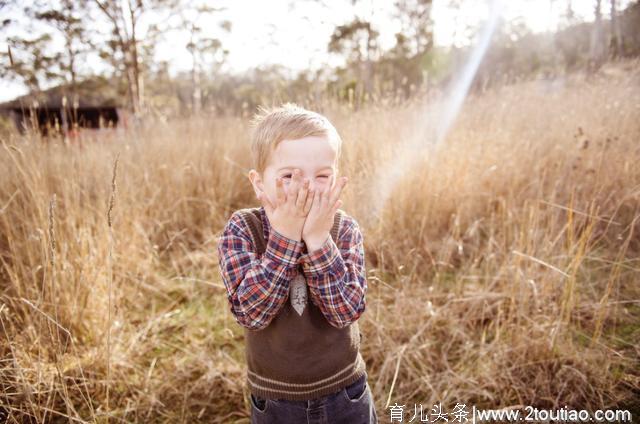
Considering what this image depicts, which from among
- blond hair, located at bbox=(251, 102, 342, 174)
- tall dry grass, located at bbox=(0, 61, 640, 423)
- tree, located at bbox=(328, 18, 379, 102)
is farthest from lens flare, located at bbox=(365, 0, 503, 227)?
tree, located at bbox=(328, 18, 379, 102)

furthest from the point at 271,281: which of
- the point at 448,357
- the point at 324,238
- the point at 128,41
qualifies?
the point at 128,41

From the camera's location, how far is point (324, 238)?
2.86ft

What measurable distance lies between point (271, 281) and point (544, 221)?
2.09m

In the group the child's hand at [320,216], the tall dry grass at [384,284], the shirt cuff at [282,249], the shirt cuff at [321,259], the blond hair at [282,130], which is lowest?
the tall dry grass at [384,284]

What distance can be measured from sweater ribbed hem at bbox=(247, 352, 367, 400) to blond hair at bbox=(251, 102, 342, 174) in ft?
1.82

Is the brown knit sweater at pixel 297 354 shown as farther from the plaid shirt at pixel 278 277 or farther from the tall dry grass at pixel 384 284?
the tall dry grass at pixel 384 284

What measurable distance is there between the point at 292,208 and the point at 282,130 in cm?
22

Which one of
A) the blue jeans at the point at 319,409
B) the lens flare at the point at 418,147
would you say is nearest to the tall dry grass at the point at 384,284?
the lens flare at the point at 418,147

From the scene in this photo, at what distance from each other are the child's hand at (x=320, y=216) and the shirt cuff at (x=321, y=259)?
0.01 m

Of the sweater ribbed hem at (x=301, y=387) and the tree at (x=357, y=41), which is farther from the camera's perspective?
the tree at (x=357, y=41)

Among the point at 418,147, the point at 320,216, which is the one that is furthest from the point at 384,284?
the point at 418,147

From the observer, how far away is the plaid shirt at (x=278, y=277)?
2.76 ft

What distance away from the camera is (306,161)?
3.00 feet

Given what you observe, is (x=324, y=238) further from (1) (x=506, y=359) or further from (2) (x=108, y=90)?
(2) (x=108, y=90)
